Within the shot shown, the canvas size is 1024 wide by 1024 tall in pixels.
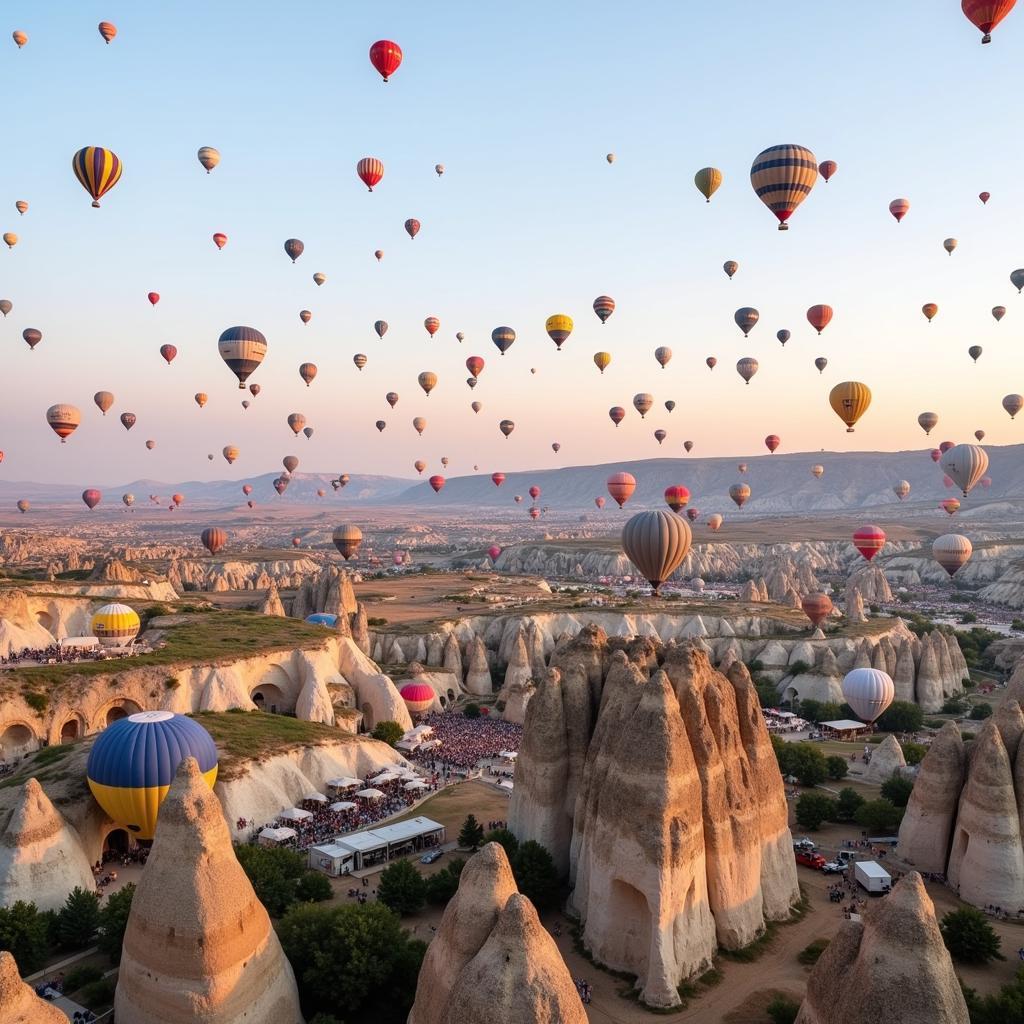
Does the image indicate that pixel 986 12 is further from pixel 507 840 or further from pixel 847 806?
pixel 507 840

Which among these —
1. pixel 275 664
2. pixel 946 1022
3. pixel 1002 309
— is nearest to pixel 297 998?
pixel 946 1022

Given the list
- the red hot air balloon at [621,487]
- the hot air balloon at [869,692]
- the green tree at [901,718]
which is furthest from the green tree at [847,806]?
the red hot air balloon at [621,487]

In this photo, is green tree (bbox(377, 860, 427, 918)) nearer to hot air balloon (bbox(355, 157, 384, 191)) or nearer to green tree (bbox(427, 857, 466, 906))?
green tree (bbox(427, 857, 466, 906))

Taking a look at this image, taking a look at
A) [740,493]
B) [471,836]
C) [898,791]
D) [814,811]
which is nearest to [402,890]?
[471,836]

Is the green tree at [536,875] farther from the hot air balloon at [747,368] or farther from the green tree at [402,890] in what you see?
the hot air balloon at [747,368]

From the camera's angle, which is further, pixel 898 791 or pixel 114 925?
pixel 898 791

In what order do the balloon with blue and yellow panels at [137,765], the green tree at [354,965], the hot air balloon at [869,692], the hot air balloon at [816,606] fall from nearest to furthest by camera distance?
the green tree at [354,965] < the balloon with blue and yellow panels at [137,765] < the hot air balloon at [869,692] < the hot air balloon at [816,606]

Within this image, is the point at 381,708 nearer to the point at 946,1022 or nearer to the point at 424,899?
the point at 424,899
